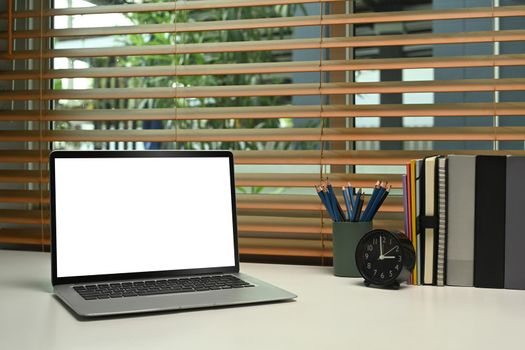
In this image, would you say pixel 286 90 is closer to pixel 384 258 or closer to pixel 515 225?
pixel 384 258

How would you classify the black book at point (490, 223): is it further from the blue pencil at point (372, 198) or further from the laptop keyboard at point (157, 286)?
the laptop keyboard at point (157, 286)

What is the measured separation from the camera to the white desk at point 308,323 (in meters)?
1.02

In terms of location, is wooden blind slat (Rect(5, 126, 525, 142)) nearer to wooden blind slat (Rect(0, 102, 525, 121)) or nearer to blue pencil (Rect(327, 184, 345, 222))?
wooden blind slat (Rect(0, 102, 525, 121))

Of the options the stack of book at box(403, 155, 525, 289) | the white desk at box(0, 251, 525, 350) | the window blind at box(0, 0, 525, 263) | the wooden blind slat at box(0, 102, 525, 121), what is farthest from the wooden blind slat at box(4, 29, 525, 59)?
the white desk at box(0, 251, 525, 350)

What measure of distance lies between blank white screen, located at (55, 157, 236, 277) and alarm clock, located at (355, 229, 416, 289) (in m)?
0.29

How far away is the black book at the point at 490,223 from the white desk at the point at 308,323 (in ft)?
0.13

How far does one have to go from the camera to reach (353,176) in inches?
67.5

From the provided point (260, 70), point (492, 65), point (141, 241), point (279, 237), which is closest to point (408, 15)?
point (492, 65)

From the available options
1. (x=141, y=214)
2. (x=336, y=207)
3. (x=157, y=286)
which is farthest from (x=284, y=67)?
(x=157, y=286)

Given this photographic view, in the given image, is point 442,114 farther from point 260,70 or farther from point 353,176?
point 260,70

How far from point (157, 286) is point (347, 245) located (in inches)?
17.3

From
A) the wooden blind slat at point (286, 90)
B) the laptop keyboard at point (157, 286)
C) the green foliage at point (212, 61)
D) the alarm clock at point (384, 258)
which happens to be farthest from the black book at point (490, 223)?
the green foliage at point (212, 61)

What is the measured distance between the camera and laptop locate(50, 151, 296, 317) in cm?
135

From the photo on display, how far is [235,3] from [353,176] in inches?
21.4
